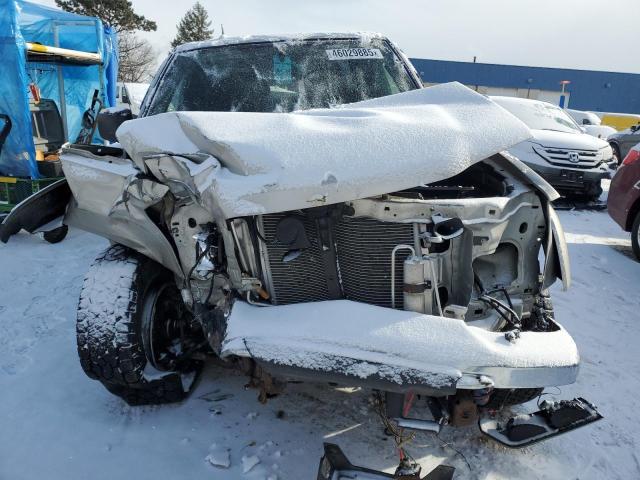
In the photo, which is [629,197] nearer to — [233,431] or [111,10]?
[233,431]

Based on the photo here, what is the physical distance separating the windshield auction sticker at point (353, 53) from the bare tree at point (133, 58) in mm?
33109

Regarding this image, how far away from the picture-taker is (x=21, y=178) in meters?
6.84

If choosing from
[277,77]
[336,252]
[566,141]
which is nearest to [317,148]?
[336,252]

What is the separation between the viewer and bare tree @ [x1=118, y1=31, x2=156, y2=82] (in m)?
33.9

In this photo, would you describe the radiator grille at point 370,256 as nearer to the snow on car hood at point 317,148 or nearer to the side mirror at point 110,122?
the snow on car hood at point 317,148

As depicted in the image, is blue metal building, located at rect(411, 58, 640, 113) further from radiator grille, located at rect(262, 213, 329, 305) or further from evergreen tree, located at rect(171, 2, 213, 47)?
radiator grille, located at rect(262, 213, 329, 305)

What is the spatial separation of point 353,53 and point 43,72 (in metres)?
7.77

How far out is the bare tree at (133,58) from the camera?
3388 centimetres

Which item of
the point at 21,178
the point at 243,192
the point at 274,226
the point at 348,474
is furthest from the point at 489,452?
the point at 21,178

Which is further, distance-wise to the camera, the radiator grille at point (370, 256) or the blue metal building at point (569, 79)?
the blue metal building at point (569, 79)

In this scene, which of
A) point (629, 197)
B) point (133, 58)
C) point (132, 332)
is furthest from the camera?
point (133, 58)

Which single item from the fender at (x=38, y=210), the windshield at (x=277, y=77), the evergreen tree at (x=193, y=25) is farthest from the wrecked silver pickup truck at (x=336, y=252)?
the evergreen tree at (x=193, y=25)

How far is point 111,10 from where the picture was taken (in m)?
31.0

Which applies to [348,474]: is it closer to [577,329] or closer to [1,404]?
[1,404]
